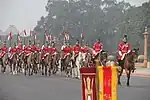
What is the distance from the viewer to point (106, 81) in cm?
410

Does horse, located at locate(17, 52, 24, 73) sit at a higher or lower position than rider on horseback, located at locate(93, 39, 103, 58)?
lower

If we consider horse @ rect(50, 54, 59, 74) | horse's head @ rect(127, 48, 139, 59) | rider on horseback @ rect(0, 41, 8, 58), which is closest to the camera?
horse's head @ rect(127, 48, 139, 59)

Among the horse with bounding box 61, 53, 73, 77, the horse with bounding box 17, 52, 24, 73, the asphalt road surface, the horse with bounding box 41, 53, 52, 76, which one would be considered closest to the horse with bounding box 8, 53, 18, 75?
the horse with bounding box 17, 52, 24, 73

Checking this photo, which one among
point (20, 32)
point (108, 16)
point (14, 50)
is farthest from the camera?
point (14, 50)

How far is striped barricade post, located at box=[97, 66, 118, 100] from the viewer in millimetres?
4070

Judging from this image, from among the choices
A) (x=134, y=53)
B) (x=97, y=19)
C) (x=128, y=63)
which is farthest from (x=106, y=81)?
(x=128, y=63)

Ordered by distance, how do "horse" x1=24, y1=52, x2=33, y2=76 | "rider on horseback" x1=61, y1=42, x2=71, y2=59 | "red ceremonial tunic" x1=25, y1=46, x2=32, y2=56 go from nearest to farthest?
"rider on horseback" x1=61, y1=42, x2=71, y2=59 < "red ceremonial tunic" x1=25, y1=46, x2=32, y2=56 < "horse" x1=24, y1=52, x2=33, y2=76

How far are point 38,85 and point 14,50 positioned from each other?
2730 millimetres

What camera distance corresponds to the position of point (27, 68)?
966cm

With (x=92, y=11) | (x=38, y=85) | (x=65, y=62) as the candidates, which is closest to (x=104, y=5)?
(x=92, y=11)

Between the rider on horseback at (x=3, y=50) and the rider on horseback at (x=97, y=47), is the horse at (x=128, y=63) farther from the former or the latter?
the rider on horseback at (x=3, y=50)

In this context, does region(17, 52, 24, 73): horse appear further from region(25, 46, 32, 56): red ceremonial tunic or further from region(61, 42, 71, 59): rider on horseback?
region(61, 42, 71, 59): rider on horseback

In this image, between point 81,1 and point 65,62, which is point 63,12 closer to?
point 81,1

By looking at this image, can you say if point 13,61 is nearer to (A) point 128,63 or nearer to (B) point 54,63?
(B) point 54,63
